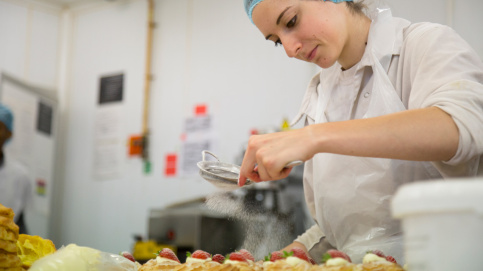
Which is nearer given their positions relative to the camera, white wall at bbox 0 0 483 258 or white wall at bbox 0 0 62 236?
white wall at bbox 0 0 483 258

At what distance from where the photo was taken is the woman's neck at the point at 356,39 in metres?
1.59

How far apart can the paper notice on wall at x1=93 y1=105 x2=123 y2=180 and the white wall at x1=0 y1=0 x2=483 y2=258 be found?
0.23 ft

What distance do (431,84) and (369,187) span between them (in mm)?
390

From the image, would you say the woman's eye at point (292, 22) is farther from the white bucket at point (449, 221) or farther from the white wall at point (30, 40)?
the white wall at point (30, 40)

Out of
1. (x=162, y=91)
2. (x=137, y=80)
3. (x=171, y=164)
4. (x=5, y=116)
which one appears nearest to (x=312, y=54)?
(x=5, y=116)

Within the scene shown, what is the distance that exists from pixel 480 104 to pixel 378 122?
241mm

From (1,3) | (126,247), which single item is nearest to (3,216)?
(126,247)

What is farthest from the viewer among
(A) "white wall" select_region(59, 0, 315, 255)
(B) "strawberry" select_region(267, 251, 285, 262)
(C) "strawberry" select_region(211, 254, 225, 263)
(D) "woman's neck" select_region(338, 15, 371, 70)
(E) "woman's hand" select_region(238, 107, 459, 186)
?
(A) "white wall" select_region(59, 0, 315, 255)

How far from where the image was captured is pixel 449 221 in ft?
2.24

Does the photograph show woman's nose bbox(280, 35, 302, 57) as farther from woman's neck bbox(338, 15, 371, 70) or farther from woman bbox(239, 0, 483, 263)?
woman's neck bbox(338, 15, 371, 70)

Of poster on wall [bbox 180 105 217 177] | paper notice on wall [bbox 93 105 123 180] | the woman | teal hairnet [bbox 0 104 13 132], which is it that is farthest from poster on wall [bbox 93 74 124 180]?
the woman

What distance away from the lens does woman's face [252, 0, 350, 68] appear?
146 centimetres

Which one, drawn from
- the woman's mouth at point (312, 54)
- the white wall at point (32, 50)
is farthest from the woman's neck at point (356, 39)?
the white wall at point (32, 50)

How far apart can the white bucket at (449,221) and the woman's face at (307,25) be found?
836mm
